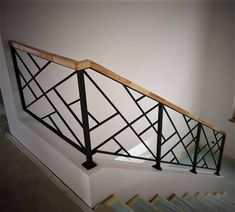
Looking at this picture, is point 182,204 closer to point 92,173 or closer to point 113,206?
point 113,206

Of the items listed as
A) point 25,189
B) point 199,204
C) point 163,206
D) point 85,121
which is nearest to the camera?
point 85,121

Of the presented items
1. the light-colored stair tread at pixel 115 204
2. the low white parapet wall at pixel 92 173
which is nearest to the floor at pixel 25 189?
the low white parapet wall at pixel 92 173

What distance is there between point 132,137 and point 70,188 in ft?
6.46

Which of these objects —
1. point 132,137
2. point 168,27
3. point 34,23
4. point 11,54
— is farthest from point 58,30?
point 132,137

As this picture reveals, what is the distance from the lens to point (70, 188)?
1720 mm

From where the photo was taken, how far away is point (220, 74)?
16.2 ft

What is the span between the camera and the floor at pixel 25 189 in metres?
1.62

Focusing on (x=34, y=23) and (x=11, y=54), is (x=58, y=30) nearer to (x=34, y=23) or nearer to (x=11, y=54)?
(x=34, y=23)

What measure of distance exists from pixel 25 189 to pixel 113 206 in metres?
0.70

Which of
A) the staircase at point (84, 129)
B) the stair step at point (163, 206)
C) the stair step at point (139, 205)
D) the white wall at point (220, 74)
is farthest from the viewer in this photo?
the white wall at point (220, 74)

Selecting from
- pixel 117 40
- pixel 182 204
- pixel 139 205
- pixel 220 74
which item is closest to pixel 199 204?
pixel 182 204

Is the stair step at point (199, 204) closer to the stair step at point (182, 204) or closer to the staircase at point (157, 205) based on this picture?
the staircase at point (157, 205)

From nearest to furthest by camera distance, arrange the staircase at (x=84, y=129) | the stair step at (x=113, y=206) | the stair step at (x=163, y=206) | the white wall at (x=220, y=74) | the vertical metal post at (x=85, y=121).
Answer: the vertical metal post at (x=85, y=121)
the staircase at (x=84, y=129)
the stair step at (x=113, y=206)
the stair step at (x=163, y=206)
the white wall at (x=220, y=74)

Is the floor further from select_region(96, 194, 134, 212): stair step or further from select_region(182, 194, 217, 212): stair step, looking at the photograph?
select_region(182, 194, 217, 212): stair step
